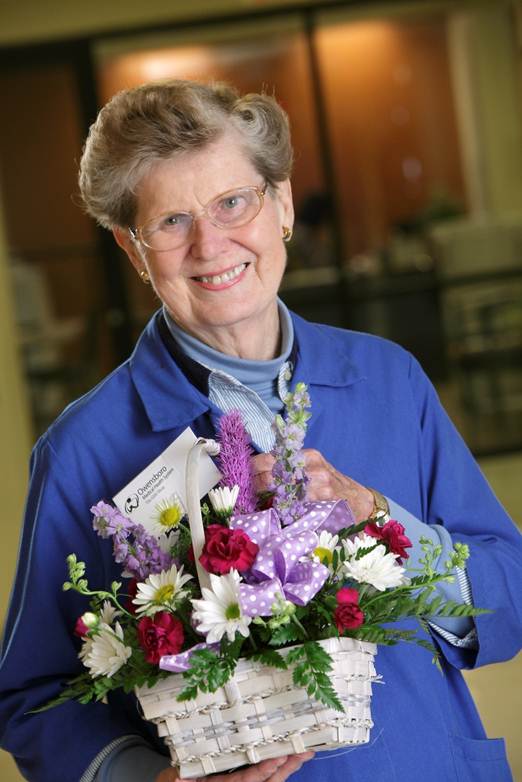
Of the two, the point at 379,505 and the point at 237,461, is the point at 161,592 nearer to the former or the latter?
the point at 237,461

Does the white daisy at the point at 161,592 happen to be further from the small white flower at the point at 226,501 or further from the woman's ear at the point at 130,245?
the woman's ear at the point at 130,245

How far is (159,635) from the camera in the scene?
116cm

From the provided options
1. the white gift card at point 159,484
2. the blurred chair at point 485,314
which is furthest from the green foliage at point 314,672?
the blurred chair at point 485,314

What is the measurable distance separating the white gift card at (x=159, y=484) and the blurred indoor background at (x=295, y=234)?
5.17 meters

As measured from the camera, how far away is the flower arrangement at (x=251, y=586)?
3.79 feet

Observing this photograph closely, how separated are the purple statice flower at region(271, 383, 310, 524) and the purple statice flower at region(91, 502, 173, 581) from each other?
148 millimetres

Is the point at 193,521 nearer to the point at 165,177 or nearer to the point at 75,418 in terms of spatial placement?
the point at 75,418

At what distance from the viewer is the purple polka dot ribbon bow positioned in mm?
1161

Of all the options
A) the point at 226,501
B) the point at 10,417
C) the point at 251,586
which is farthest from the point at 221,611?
the point at 10,417

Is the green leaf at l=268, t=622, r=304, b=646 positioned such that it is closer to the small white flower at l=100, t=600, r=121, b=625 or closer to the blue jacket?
the small white flower at l=100, t=600, r=121, b=625

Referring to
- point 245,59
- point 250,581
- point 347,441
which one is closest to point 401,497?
point 347,441

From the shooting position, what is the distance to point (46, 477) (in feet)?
5.07

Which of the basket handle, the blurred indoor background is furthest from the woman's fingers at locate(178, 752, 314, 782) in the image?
the blurred indoor background

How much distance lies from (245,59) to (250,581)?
260 inches
